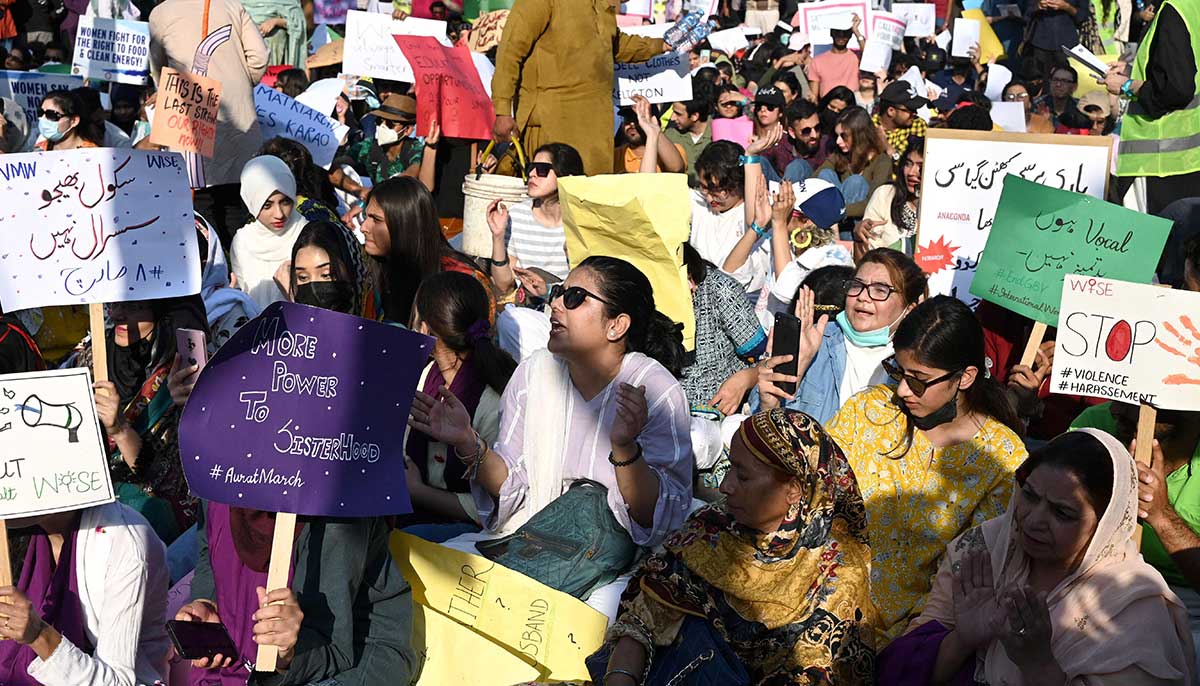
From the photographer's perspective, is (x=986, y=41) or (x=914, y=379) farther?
(x=986, y=41)

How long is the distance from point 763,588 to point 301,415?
1278mm

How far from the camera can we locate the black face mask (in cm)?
519

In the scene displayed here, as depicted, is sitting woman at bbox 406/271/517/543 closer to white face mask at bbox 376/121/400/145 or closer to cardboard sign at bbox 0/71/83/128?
white face mask at bbox 376/121/400/145

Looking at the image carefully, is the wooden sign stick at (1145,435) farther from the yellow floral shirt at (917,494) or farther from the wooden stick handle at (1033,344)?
the wooden stick handle at (1033,344)

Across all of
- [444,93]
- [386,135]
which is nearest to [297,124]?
[386,135]

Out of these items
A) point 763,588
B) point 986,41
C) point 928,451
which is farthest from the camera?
point 986,41

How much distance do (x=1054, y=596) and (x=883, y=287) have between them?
2.18 metres

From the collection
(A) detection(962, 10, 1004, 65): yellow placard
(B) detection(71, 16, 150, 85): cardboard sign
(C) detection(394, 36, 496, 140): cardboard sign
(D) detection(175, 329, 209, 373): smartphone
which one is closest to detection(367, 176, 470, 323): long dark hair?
(D) detection(175, 329, 209, 373): smartphone

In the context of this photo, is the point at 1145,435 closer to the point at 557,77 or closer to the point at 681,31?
the point at 557,77

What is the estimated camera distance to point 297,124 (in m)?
9.44

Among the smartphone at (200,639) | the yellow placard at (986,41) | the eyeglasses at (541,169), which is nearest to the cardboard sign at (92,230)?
the smartphone at (200,639)

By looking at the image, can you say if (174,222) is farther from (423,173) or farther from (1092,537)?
(423,173)

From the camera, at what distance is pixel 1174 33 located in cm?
701

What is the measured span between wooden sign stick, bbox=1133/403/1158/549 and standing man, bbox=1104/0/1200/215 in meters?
3.37
